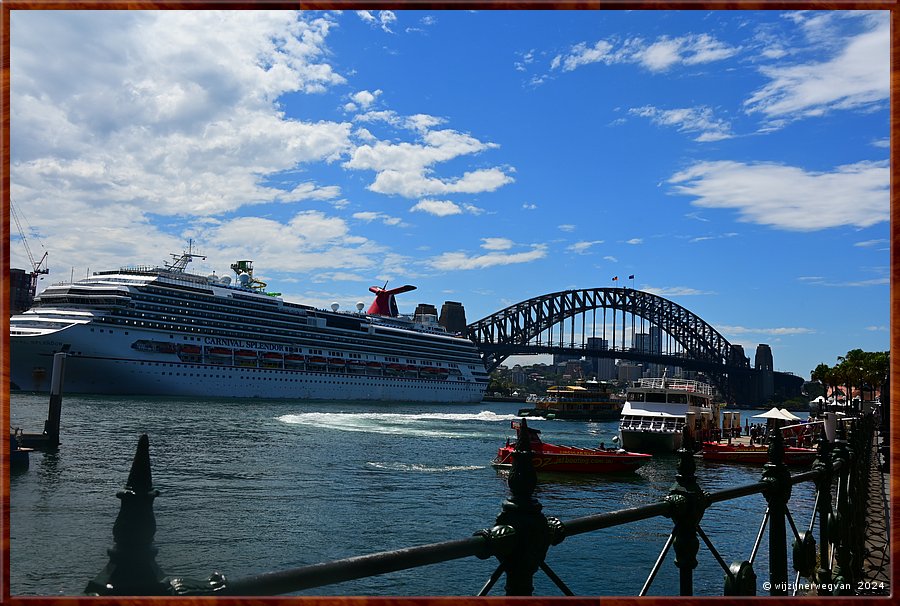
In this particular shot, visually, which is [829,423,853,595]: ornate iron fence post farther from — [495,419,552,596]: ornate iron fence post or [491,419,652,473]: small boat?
[491,419,652,473]: small boat

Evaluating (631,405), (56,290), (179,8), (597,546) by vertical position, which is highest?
(56,290)

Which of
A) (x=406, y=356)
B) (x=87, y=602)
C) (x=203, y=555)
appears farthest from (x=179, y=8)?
(x=406, y=356)

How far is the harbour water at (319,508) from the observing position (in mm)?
18516

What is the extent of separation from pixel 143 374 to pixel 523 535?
8929 cm

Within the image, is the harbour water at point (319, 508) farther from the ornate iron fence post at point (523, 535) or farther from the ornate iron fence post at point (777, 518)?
the ornate iron fence post at point (777, 518)

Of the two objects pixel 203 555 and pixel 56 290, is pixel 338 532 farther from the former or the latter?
pixel 56 290

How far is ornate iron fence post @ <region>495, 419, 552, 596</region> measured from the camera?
10.6 feet

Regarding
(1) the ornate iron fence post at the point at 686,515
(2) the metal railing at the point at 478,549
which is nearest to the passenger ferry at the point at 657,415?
(2) the metal railing at the point at 478,549

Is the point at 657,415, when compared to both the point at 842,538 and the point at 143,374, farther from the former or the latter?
the point at 143,374

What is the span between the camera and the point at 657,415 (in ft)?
161

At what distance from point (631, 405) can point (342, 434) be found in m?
20.5

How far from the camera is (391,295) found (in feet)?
457

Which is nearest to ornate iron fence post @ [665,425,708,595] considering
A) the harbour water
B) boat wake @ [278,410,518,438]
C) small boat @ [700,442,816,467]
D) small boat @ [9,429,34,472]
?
the harbour water

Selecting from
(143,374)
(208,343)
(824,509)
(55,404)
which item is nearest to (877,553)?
(824,509)
